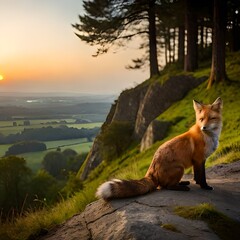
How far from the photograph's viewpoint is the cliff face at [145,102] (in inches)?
1085

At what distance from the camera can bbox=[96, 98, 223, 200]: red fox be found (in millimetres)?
6340

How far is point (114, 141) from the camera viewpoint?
101ft

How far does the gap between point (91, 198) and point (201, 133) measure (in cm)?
284

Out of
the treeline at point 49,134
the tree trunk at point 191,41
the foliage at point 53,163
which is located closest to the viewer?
the tree trunk at point 191,41

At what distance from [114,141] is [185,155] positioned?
24369 millimetres

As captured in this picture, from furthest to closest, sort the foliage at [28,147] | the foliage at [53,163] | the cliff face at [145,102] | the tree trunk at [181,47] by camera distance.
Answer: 1. the foliage at [28,147]
2. the foliage at [53,163]
3. the tree trunk at [181,47]
4. the cliff face at [145,102]

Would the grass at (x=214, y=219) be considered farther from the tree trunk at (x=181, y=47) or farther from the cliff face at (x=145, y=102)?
the tree trunk at (x=181, y=47)

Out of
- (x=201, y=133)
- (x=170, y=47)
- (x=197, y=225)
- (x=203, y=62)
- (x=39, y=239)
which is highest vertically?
(x=170, y=47)

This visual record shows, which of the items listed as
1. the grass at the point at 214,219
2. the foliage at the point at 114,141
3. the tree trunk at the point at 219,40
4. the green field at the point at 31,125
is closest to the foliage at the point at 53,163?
the green field at the point at 31,125

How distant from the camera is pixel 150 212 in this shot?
5.05 m

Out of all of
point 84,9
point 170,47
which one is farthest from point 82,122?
point 84,9

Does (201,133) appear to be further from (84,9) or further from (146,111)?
(84,9)

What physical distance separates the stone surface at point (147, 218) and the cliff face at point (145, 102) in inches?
672

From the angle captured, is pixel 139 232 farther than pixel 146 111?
No
